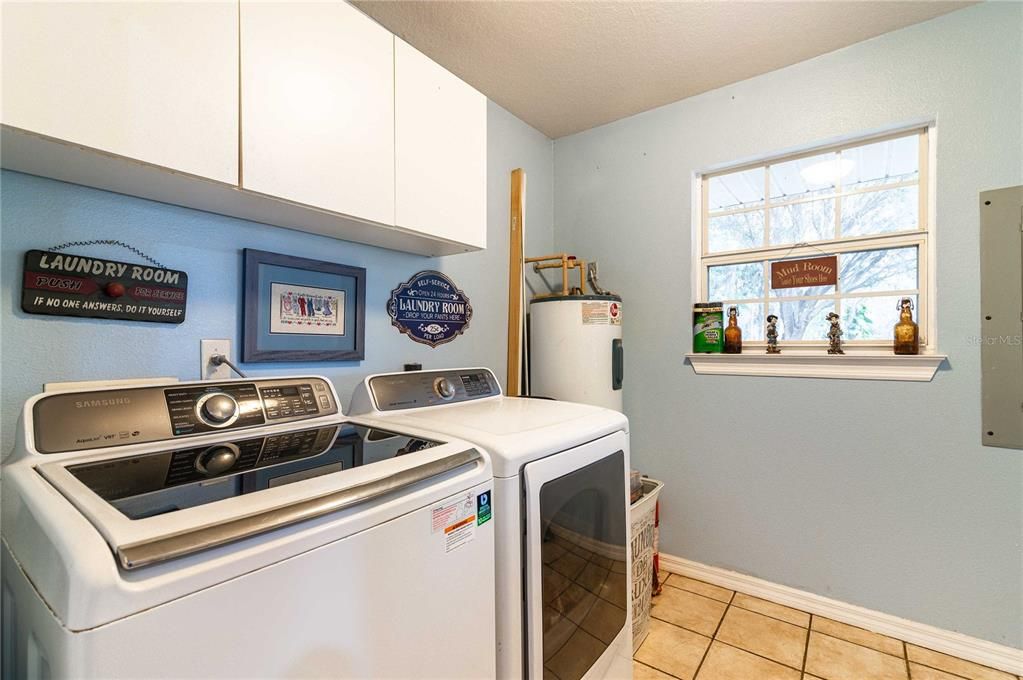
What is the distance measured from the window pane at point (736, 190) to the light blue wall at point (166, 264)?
1.56 meters

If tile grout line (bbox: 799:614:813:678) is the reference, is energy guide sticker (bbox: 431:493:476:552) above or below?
above

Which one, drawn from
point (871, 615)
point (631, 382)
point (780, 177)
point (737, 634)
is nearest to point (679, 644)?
point (737, 634)

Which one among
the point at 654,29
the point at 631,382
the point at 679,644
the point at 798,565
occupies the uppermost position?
the point at 654,29

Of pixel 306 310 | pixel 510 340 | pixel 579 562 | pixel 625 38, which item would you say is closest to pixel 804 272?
pixel 625 38

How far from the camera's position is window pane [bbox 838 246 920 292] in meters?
1.93

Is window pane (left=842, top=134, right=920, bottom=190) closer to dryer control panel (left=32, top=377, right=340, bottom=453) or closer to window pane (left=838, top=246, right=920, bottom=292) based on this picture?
window pane (left=838, top=246, right=920, bottom=292)

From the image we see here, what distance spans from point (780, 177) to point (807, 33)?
61cm

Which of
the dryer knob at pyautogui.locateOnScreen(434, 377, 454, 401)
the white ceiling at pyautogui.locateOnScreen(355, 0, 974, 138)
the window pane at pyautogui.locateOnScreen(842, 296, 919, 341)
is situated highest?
the white ceiling at pyautogui.locateOnScreen(355, 0, 974, 138)

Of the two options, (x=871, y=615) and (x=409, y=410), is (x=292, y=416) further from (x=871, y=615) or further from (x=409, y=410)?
(x=871, y=615)

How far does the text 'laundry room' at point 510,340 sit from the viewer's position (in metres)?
0.72

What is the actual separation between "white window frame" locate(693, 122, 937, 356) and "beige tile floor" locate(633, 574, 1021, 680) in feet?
4.03

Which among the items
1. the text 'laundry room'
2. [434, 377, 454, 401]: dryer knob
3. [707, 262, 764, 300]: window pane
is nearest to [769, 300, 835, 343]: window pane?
the text 'laundry room'

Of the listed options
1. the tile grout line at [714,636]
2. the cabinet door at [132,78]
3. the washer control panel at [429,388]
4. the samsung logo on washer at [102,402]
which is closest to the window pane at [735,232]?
the washer control panel at [429,388]

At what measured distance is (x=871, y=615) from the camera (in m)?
1.90
